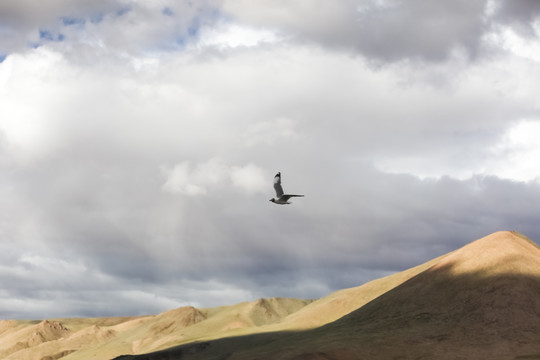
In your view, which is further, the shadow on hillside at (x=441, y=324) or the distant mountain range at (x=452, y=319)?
the distant mountain range at (x=452, y=319)

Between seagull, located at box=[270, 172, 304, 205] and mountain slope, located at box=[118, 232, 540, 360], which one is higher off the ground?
seagull, located at box=[270, 172, 304, 205]

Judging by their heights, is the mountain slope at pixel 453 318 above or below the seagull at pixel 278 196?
below

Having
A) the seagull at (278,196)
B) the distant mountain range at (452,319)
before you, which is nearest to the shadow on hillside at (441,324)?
the distant mountain range at (452,319)

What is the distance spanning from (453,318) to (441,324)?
2187 mm

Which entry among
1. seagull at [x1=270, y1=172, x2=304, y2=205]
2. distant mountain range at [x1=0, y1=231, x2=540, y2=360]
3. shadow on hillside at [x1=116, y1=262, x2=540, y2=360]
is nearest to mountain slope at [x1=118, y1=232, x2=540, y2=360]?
shadow on hillside at [x1=116, y1=262, x2=540, y2=360]

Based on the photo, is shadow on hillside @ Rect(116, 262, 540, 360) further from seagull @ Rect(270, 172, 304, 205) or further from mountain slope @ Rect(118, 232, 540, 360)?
seagull @ Rect(270, 172, 304, 205)

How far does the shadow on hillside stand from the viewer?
73.2 metres

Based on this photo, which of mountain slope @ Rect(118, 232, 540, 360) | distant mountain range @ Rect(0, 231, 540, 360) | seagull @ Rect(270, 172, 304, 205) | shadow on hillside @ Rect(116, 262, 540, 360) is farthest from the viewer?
mountain slope @ Rect(118, 232, 540, 360)

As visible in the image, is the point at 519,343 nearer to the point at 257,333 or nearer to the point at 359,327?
the point at 359,327

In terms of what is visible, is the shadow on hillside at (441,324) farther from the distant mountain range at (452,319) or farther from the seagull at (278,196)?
the seagull at (278,196)

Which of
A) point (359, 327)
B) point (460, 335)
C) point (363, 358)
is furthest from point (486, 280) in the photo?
point (363, 358)

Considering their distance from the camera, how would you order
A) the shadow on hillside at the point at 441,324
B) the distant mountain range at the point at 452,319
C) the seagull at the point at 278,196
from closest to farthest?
1. the seagull at the point at 278,196
2. the shadow on hillside at the point at 441,324
3. the distant mountain range at the point at 452,319

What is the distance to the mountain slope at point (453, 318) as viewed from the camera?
73.6m

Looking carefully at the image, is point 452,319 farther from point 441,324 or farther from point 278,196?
point 278,196
